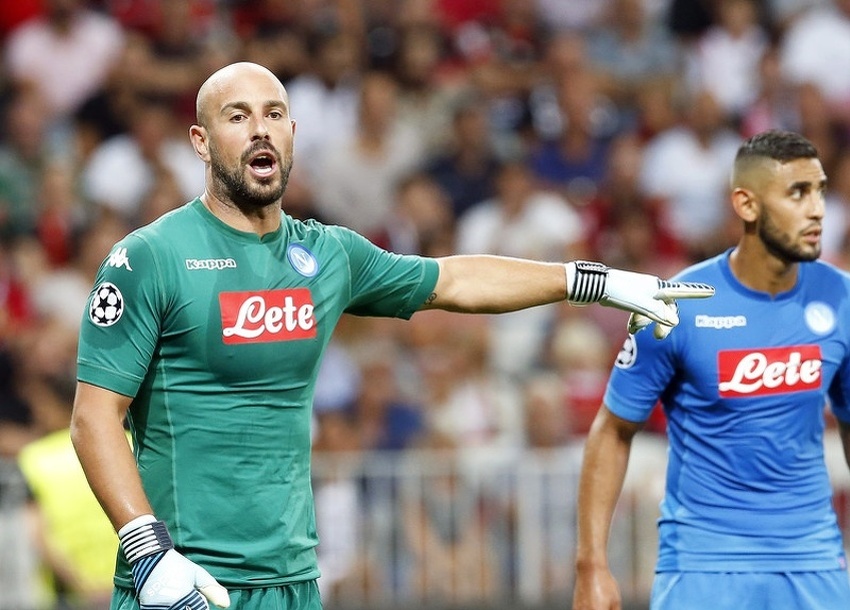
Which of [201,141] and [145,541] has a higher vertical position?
[201,141]

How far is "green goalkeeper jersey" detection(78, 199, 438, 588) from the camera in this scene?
15.8ft

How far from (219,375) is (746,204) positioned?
241 centimetres

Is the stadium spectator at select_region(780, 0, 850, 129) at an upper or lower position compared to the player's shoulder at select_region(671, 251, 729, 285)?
upper

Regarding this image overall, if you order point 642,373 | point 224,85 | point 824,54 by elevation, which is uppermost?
point 824,54

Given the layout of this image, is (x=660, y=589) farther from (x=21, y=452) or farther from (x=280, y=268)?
(x=21, y=452)

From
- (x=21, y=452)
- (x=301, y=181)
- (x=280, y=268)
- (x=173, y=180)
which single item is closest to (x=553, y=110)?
(x=301, y=181)

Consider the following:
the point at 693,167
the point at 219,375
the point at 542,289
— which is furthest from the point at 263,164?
the point at 693,167

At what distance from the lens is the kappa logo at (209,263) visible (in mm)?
4945

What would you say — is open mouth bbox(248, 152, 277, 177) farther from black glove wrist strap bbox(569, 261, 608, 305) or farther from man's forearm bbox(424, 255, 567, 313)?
black glove wrist strap bbox(569, 261, 608, 305)

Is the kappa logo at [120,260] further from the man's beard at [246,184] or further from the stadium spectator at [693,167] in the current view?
the stadium spectator at [693,167]

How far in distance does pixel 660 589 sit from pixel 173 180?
21.5 ft

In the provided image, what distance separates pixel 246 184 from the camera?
199 inches

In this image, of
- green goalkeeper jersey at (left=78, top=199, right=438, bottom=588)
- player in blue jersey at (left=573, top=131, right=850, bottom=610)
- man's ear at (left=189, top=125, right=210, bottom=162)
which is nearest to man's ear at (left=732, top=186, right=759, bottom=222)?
player in blue jersey at (left=573, top=131, right=850, bottom=610)

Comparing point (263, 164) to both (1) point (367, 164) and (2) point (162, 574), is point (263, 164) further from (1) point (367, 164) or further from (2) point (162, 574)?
(1) point (367, 164)
